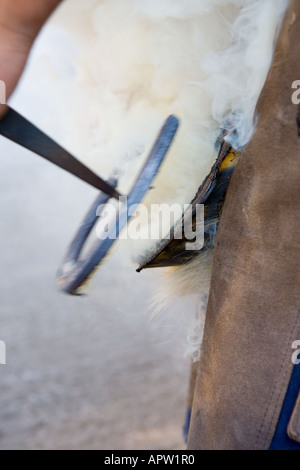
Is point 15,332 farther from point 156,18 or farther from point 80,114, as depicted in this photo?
point 156,18

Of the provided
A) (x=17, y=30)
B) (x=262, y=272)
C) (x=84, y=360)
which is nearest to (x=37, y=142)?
(x=17, y=30)

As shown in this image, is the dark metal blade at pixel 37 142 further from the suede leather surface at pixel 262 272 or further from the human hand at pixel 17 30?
the suede leather surface at pixel 262 272

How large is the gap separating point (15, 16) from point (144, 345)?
1.45 m

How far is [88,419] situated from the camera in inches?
56.8

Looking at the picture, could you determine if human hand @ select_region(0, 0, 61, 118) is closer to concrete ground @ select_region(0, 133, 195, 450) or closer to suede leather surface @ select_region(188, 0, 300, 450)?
suede leather surface @ select_region(188, 0, 300, 450)

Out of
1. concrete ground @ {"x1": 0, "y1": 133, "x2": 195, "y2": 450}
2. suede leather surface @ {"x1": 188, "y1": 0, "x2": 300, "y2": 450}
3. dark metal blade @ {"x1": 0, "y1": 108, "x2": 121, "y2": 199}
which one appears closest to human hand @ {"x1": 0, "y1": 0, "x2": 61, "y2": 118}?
dark metal blade @ {"x1": 0, "y1": 108, "x2": 121, "y2": 199}

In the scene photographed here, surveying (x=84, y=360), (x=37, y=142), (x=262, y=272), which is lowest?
(x=84, y=360)

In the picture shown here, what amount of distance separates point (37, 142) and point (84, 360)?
50.8 inches

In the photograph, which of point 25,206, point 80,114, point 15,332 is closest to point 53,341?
point 15,332

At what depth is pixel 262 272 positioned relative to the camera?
517mm

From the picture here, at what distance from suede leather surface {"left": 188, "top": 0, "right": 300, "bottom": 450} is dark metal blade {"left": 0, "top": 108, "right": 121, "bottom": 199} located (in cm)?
18

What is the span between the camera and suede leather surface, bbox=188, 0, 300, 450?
0.49 meters

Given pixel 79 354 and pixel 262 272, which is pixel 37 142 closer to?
pixel 262 272

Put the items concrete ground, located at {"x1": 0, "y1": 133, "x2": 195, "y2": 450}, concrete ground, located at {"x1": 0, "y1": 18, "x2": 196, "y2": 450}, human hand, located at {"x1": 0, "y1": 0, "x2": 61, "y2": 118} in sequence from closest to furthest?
human hand, located at {"x1": 0, "y1": 0, "x2": 61, "y2": 118}, concrete ground, located at {"x1": 0, "y1": 18, "x2": 196, "y2": 450}, concrete ground, located at {"x1": 0, "y1": 133, "x2": 195, "y2": 450}
